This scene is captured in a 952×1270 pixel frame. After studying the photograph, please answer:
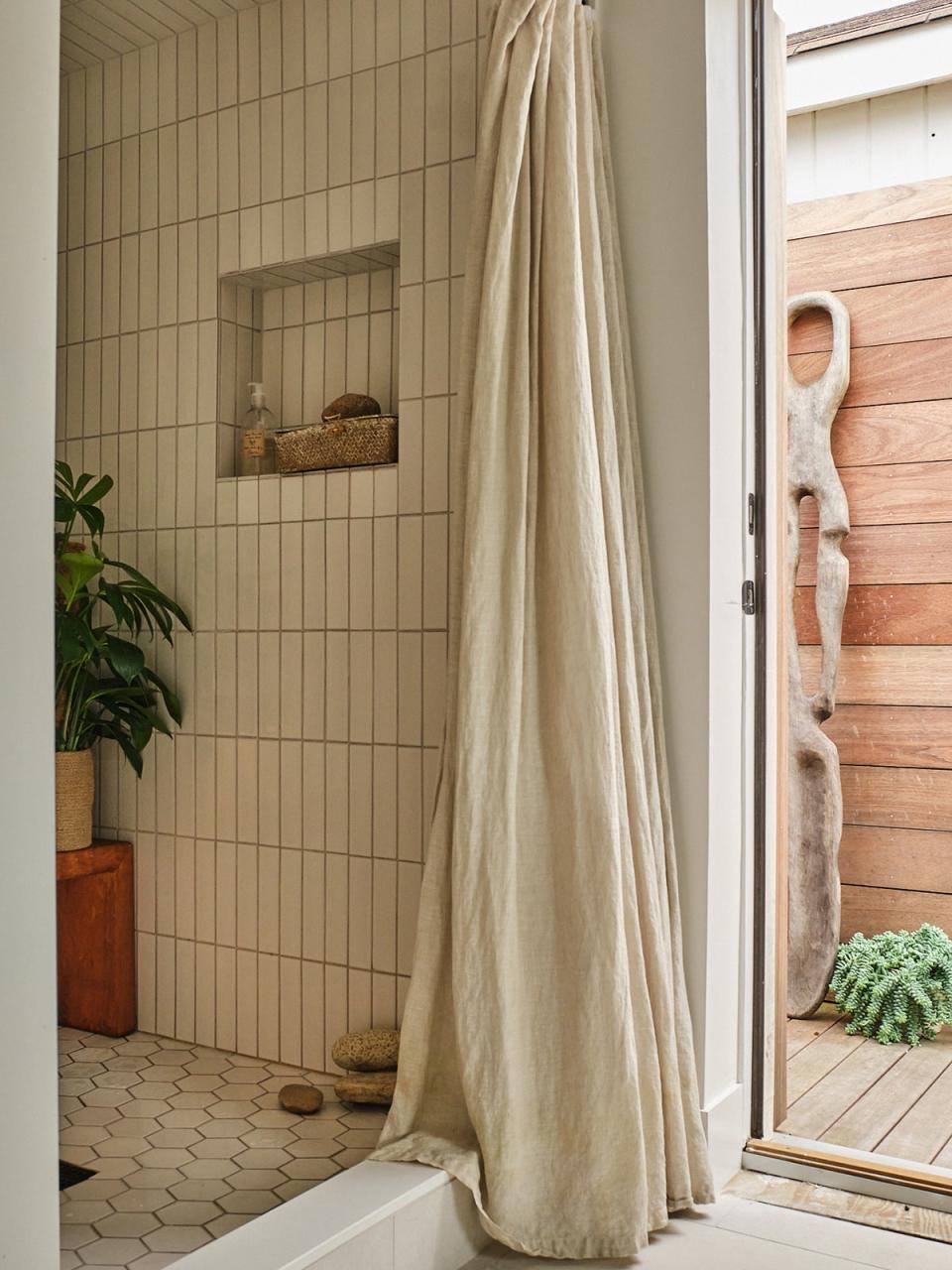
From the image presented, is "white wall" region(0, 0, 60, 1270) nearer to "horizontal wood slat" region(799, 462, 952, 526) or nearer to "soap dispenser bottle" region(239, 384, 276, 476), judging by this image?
"soap dispenser bottle" region(239, 384, 276, 476)

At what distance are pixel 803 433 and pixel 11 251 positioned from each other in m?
2.21

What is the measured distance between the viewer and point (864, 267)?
2.91 m

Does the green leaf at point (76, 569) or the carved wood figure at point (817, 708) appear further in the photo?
the carved wood figure at point (817, 708)

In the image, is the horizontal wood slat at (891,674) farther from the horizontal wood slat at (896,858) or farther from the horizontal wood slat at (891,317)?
the horizontal wood slat at (891,317)

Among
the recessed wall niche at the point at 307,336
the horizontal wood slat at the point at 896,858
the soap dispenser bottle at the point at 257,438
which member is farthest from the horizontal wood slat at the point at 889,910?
the soap dispenser bottle at the point at 257,438

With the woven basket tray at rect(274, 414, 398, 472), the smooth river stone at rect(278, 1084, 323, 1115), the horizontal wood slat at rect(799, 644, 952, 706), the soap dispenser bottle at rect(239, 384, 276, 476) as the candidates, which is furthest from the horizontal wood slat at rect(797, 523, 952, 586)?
the smooth river stone at rect(278, 1084, 323, 1115)

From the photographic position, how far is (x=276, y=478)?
2508mm

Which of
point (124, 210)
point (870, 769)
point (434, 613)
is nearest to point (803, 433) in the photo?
point (870, 769)

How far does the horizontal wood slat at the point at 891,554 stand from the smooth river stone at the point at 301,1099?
1.69 m

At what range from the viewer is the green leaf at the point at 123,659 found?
2.49 m

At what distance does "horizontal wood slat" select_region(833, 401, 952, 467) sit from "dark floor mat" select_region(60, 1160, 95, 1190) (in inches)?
89.6

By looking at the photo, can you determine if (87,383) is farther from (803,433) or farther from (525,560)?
(803,433)

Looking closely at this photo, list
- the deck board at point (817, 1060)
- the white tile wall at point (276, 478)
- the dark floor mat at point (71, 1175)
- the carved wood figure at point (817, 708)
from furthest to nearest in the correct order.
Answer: the carved wood figure at point (817, 708) < the deck board at point (817, 1060) < the white tile wall at point (276, 478) < the dark floor mat at point (71, 1175)

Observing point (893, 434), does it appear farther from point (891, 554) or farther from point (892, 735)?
point (892, 735)
